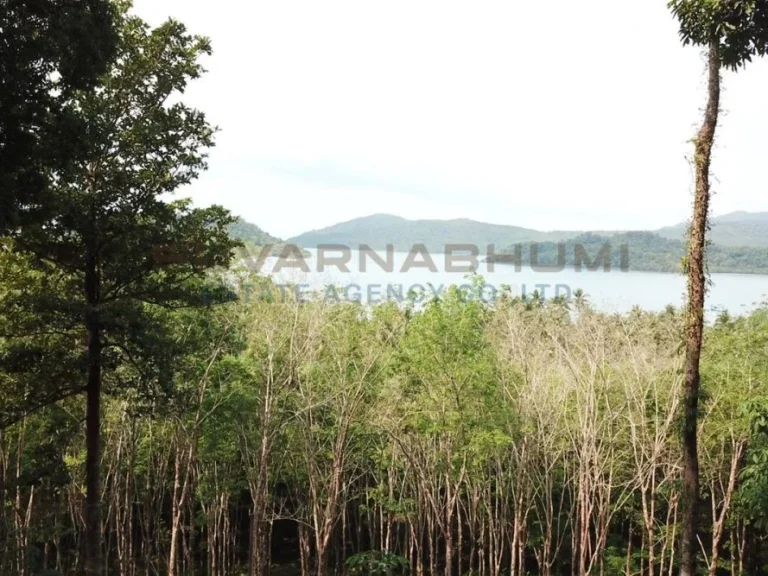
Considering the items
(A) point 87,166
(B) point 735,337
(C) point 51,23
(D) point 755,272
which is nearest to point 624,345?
(B) point 735,337

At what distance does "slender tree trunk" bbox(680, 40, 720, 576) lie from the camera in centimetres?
935

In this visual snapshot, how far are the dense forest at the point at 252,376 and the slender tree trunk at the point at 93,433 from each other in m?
0.03

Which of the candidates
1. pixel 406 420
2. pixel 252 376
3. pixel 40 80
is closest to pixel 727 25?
pixel 40 80

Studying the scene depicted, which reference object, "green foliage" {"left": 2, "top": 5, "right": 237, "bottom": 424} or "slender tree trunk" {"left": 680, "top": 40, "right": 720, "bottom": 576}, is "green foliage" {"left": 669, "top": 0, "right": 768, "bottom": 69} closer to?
"slender tree trunk" {"left": 680, "top": 40, "right": 720, "bottom": 576}

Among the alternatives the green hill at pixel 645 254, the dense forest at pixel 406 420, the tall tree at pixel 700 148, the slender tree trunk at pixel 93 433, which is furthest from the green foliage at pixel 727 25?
the green hill at pixel 645 254

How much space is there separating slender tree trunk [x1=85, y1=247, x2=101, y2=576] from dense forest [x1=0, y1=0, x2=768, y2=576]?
0.11ft

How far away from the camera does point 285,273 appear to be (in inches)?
743

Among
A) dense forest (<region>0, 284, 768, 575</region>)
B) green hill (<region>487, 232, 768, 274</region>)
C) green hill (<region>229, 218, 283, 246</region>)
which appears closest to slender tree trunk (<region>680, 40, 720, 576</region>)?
dense forest (<region>0, 284, 768, 575</region>)

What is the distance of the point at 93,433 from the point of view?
970 centimetres

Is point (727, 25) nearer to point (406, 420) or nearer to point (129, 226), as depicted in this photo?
point (129, 226)

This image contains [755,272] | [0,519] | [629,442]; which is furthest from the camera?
[755,272]

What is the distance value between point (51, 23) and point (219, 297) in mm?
5027

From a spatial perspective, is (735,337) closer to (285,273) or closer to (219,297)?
(285,273)

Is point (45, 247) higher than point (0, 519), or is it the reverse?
point (45, 247)
